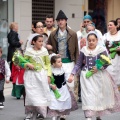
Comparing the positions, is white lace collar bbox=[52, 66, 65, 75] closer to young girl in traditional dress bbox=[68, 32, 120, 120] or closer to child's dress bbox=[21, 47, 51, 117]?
child's dress bbox=[21, 47, 51, 117]

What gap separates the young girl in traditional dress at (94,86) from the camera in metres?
9.75

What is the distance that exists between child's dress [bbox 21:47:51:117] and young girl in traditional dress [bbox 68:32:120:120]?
48cm

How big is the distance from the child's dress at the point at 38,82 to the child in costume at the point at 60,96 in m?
0.18

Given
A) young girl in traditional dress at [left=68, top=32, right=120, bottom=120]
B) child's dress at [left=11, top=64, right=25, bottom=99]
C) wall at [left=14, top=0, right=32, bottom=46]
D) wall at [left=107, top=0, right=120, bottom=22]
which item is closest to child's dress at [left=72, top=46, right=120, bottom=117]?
young girl in traditional dress at [left=68, top=32, right=120, bottom=120]

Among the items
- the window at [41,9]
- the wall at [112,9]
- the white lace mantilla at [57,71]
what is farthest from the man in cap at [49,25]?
the wall at [112,9]

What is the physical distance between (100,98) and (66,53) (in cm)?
176

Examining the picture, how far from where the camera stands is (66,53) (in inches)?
444

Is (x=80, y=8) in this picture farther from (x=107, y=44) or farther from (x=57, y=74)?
(x=57, y=74)

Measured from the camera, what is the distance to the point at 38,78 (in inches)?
396

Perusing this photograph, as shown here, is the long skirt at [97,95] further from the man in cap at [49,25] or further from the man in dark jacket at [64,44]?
the man in cap at [49,25]

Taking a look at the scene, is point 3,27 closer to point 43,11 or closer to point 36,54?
point 43,11

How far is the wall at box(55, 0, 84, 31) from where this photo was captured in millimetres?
21923

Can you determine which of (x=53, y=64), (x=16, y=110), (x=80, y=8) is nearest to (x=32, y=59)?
(x=53, y=64)

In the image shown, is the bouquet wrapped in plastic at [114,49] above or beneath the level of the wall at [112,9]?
beneath
